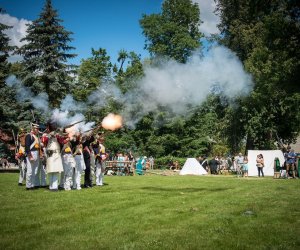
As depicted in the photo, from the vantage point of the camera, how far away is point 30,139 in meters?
15.9

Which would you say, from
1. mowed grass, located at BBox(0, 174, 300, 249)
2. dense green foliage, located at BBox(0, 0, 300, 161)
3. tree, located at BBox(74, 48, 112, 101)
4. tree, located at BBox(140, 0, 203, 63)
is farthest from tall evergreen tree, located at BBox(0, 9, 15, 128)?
mowed grass, located at BBox(0, 174, 300, 249)

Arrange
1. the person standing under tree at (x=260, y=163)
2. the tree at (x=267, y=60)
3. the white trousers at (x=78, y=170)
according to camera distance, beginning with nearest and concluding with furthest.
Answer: the white trousers at (x=78, y=170), the person standing under tree at (x=260, y=163), the tree at (x=267, y=60)

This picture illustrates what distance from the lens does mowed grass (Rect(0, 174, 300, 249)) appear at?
6.63 metres

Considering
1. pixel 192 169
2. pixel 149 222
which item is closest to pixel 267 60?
pixel 192 169

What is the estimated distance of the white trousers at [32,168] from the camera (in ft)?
50.9

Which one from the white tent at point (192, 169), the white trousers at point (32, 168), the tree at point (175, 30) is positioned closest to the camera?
the white trousers at point (32, 168)

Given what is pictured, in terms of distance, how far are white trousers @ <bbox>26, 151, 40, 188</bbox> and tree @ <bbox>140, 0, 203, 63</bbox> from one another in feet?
82.1

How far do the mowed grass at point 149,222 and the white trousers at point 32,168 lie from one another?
10.4 ft

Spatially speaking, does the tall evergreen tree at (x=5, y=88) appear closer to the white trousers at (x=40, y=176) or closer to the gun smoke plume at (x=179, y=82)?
the gun smoke plume at (x=179, y=82)

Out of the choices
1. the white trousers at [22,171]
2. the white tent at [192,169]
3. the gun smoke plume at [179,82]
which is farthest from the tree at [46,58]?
the white trousers at [22,171]

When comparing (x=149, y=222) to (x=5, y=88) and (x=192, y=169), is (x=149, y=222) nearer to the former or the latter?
(x=192, y=169)

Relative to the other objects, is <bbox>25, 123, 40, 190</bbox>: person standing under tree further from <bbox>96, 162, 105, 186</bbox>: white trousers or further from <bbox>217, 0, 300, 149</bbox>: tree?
<bbox>217, 0, 300, 149</bbox>: tree

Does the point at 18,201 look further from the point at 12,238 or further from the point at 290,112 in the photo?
the point at 290,112

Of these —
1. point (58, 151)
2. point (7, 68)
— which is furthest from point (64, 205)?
point (7, 68)
